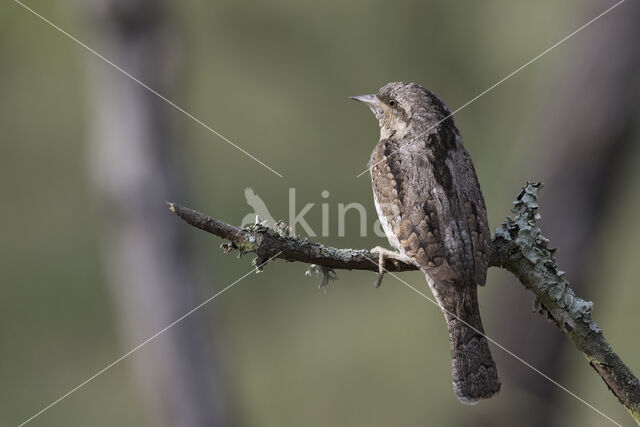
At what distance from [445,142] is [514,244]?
2.83 ft

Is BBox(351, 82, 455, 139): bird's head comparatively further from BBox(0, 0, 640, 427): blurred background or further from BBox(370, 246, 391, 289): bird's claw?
BBox(0, 0, 640, 427): blurred background

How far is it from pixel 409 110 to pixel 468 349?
1.51m

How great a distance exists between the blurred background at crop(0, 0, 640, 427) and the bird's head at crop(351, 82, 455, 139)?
2.72 m

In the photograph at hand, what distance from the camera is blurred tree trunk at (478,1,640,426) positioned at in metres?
6.56

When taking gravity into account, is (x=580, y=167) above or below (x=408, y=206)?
above

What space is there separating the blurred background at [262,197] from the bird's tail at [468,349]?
3.12 meters

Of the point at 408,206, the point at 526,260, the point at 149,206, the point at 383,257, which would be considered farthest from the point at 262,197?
the point at 526,260

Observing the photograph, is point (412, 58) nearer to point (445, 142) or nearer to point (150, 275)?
point (150, 275)

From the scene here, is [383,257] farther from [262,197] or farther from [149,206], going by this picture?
[262,197]

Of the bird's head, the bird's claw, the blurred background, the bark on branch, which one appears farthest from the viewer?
the blurred background

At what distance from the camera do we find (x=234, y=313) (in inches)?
378

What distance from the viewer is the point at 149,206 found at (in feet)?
21.4

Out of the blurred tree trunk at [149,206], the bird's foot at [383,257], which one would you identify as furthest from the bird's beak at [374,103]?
the blurred tree trunk at [149,206]

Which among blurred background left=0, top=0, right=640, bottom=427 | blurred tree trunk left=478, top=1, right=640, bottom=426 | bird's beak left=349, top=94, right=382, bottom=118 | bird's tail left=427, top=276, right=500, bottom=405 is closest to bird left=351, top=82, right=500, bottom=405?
bird's tail left=427, top=276, right=500, bottom=405
